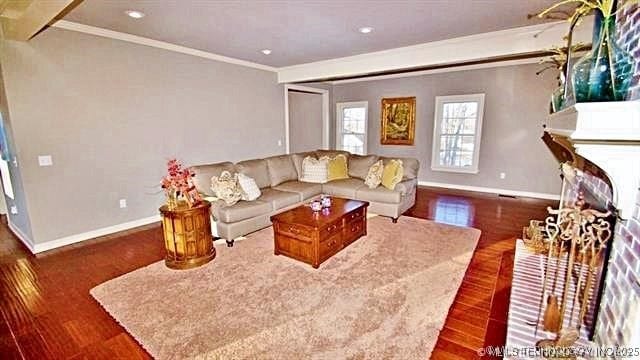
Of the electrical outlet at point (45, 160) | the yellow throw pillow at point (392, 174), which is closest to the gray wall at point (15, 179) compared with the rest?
the electrical outlet at point (45, 160)

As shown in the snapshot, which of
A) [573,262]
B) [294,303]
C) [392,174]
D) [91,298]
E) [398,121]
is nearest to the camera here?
[573,262]

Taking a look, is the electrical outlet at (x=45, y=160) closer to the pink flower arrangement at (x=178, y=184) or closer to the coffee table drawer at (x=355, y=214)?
the pink flower arrangement at (x=178, y=184)

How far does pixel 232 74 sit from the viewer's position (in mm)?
5289

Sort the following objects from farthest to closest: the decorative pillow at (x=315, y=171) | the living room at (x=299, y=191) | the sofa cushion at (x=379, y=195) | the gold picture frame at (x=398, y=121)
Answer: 1. the gold picture frame at (x=398, y=121)
2. the decorative pillow at (x=315, y=171)
3. the sofa cushion at (x=379, y=195)
4. the living room at (x=299, y=191)

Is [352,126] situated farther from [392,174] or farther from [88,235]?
[88,235]

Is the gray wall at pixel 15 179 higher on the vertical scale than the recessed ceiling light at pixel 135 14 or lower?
lower

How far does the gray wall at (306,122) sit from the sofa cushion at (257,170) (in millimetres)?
3384

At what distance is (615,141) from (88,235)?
5.02m

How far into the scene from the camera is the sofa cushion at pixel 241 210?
347 centimetres

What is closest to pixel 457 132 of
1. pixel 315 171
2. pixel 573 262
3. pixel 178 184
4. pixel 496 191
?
pixel 496 191

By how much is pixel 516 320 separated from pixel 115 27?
4.93 m

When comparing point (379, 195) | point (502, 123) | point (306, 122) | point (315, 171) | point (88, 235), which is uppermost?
point (306, 122)

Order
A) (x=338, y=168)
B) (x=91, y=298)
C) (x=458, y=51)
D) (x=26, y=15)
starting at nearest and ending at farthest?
(x=91, y=298)
(x=26, y=15)
(x=458, y=51)
(x=338, y=168)

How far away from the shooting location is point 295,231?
3068mm
